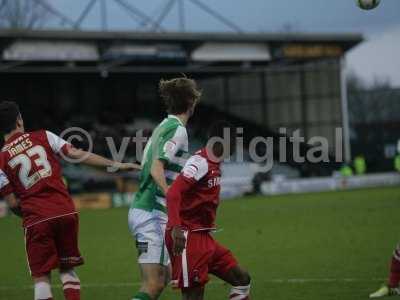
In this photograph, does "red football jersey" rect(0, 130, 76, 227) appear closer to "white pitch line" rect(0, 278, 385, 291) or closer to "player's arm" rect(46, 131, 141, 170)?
"player's arm" rect(46, 131, 141, 170)

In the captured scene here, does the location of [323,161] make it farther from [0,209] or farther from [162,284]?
[162,284]

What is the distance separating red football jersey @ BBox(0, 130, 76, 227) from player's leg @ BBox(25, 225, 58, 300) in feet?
0.27

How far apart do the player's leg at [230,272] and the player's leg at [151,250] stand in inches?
16.2

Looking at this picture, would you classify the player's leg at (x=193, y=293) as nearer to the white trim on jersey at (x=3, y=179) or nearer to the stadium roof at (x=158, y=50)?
the white trim on jersey at (x=3, y=179)

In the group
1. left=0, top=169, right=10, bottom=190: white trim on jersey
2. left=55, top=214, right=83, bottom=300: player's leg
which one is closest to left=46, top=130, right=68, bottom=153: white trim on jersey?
left=0, top=169, right=10, bottom=190: white trim on jersey

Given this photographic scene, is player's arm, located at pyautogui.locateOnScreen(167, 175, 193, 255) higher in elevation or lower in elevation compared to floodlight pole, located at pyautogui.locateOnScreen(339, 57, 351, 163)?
lower

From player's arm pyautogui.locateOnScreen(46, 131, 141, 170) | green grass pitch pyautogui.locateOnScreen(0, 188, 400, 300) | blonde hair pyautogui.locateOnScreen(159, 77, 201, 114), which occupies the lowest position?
green grass pitch pyautogui.locateOnScreen(0, 188, 400, 300)

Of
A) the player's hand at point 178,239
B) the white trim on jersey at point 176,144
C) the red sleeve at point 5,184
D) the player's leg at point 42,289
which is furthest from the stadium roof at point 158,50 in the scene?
the player's hand at point 178,239

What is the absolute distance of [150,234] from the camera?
7.01 meters

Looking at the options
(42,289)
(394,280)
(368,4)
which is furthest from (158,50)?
(42,289)

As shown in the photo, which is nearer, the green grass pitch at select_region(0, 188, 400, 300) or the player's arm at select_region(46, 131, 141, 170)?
the player's arm at select_region(46, 131, 141, 170)

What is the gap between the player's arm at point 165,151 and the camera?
22.0 feet

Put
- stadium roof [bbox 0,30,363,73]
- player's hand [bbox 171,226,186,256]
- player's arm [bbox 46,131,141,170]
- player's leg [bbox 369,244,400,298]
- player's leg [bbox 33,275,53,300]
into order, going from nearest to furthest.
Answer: player's hand [bbox 171,226,186,256], player's leg [bbox 33,275,53,300], player's arm [bbox 46,131,141,170], player's leg [bbox 369,244,400,298], stadium roof [bbox 0,30,363,73]

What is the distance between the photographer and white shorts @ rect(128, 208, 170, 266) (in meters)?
6.96
